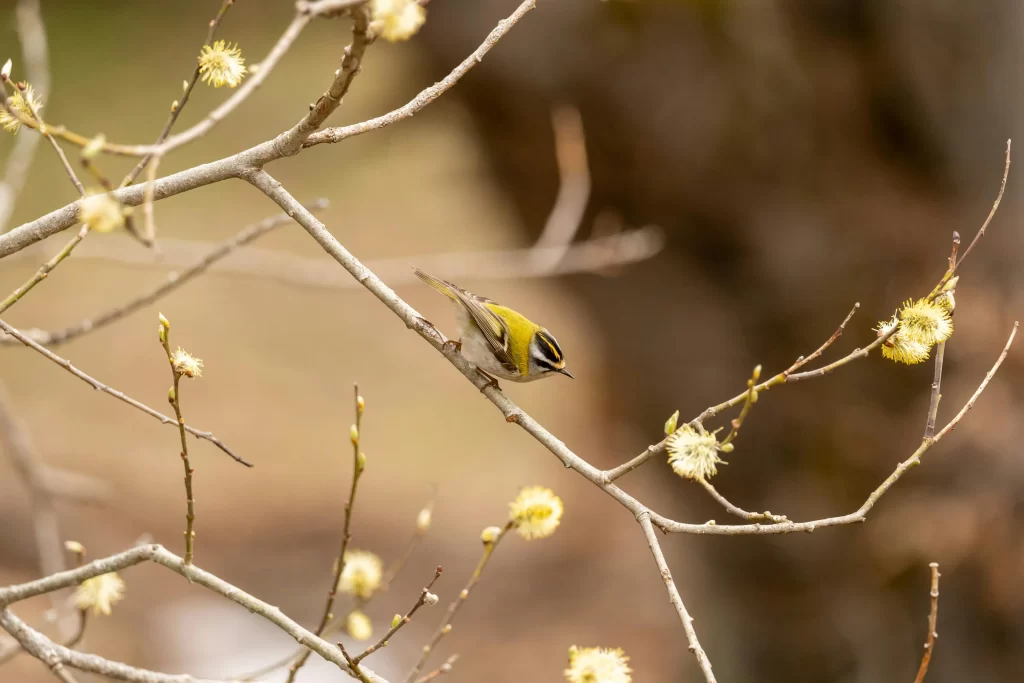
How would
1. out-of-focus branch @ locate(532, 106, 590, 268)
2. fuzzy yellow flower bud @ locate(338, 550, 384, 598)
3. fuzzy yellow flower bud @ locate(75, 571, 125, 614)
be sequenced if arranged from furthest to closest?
1. out-of-focus branch @ locate(532, 106, 590, 268)
2. fuzzy yellow flower bud @ locate(338, 550, 384, 598)
3. fuzzy yellow flower bud @ locate(75, 571, 125, 614)

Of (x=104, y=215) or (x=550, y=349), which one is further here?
(x=550, y=349)

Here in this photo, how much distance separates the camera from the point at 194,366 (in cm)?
80

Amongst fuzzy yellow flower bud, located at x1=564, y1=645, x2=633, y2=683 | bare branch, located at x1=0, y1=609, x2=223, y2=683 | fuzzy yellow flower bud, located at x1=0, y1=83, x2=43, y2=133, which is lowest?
bare branch, located at x1=0, y1=609, x2=223, y2=683

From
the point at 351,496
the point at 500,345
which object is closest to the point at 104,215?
the point at 351,496

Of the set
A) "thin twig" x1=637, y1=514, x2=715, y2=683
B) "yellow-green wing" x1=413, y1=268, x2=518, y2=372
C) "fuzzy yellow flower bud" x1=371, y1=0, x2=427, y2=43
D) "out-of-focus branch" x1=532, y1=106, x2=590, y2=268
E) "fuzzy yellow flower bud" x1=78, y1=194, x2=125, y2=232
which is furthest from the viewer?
"out-of-focus branch" x1=532, y1=106, x2=590, y2=268

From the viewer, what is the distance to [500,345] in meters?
1.55

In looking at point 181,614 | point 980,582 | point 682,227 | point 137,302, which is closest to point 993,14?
point 682,227

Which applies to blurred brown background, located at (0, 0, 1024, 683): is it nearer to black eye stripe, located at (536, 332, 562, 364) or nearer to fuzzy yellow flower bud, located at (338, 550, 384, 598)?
fuzzy yellow flower bud, located at (338, 550, 384, 598)

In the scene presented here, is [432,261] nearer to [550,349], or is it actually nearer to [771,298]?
[550,349]

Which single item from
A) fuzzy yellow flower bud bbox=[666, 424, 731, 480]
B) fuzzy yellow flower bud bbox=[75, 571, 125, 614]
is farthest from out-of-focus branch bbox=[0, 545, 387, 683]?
fuzzy yellow flower bud bbox=[666, 424, 731, 480]

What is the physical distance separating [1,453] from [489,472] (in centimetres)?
327

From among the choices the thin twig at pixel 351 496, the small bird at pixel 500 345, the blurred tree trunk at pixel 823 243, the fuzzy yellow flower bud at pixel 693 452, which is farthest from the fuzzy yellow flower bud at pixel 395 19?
the blurred tree trunk at pixel 823 243

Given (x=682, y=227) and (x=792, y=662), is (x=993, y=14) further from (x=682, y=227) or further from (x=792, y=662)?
(x=792, y=662)

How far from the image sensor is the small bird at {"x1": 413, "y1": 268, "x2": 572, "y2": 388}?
5.11ft
